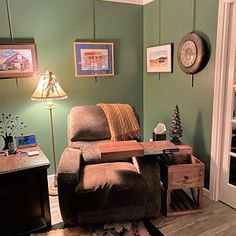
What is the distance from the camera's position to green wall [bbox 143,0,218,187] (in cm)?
239

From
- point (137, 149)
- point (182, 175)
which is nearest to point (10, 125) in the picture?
point (137, 149)

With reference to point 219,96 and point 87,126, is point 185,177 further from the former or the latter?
point 87,126

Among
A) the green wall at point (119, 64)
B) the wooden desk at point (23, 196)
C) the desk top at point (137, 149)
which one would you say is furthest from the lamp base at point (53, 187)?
the desk top at point (137, 149)

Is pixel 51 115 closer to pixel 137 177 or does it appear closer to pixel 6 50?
pixel 6 50

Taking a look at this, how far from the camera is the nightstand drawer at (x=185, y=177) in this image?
7.25 feet

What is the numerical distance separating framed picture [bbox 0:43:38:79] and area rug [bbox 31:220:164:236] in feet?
5.51

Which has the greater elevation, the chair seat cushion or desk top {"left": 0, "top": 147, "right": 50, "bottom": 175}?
desk top {"left": 0, "top": 147, "right": 50, "bottom": 175}

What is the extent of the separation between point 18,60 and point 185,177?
7.02 ft

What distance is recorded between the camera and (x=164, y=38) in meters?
3.02

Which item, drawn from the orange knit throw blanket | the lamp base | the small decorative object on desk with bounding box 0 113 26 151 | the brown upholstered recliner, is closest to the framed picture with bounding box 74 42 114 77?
the orange knit throw blanket

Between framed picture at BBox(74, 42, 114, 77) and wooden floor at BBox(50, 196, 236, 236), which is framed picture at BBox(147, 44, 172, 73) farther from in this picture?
wooden floor at BBox(50, 196, 236, 236)

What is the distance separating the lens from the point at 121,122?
2.59 metres

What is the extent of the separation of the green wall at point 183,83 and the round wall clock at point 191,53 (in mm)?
71

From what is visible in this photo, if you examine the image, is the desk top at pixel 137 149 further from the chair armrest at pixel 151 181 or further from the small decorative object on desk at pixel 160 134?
the small decorative object on desk at pixel 160 134
